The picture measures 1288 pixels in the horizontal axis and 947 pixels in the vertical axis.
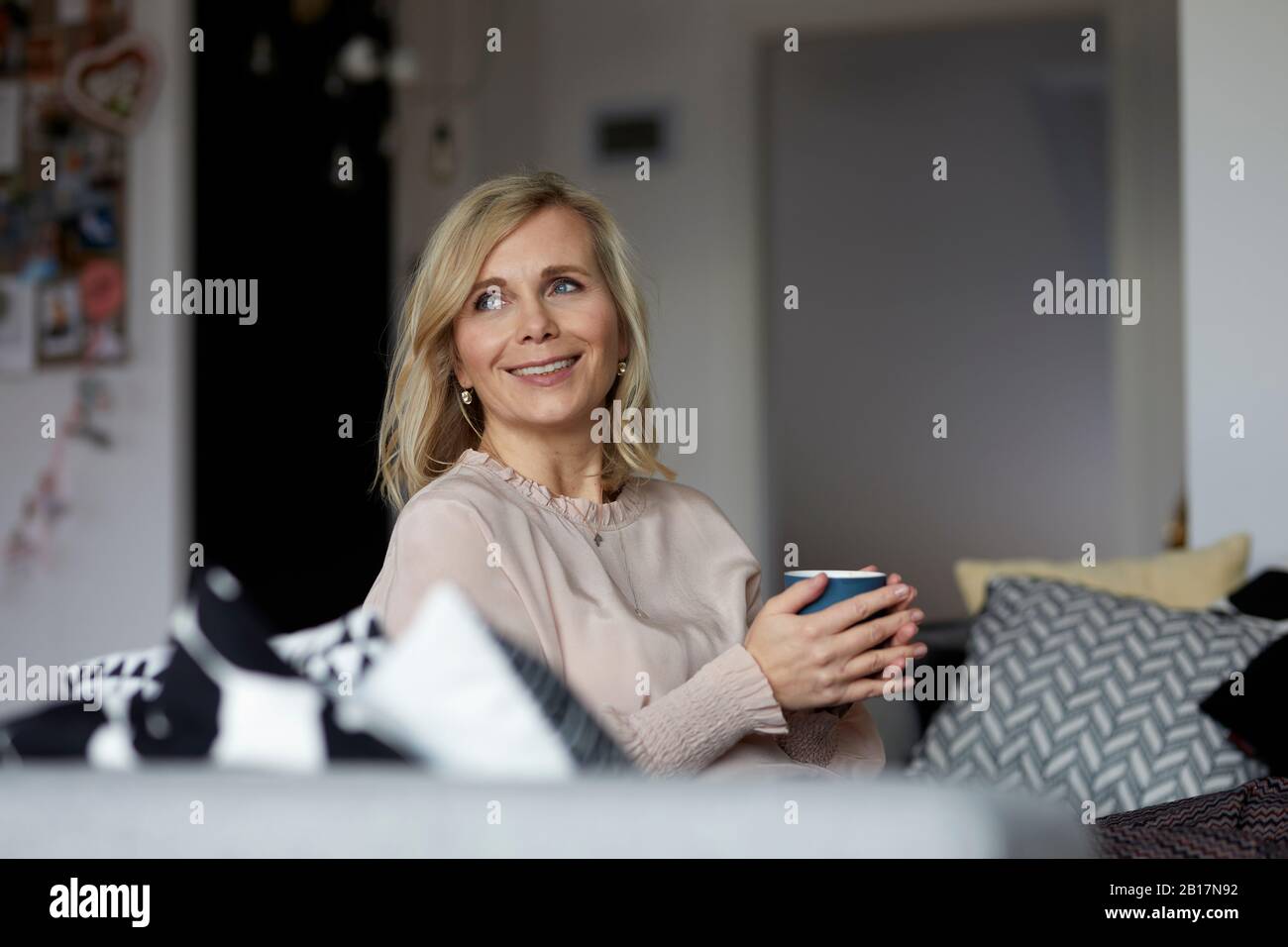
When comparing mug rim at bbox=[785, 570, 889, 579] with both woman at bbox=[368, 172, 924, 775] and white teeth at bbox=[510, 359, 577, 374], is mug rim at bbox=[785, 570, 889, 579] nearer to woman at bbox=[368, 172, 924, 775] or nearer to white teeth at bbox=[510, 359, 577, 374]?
woman at bbox=[368, 172, 924, 775]

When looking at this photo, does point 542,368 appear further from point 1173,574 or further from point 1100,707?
point 1173,574

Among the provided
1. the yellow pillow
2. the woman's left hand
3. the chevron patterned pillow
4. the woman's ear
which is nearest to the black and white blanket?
the woman's left hand

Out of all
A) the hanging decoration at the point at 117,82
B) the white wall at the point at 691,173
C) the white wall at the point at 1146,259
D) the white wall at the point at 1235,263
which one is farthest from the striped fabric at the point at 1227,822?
the white wall at the point at 691,173

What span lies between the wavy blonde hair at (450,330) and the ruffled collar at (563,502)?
0.05 meters

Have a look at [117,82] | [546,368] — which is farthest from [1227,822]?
[117,82]

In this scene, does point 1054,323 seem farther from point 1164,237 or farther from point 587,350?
point 587,350

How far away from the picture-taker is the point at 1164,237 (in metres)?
5.19

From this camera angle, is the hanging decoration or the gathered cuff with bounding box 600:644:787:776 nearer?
the gathered cuff with bounding box 600:644:787:776

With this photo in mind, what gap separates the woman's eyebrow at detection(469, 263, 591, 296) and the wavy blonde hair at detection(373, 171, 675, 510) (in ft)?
0.05

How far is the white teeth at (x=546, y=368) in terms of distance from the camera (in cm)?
153

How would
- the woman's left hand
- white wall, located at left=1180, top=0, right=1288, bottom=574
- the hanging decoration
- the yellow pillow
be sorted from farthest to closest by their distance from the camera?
the hanging decoration < white wall, located at left=1180, top=0, right=1288, bottom=574 < the yellow pillow < the woman's left hand

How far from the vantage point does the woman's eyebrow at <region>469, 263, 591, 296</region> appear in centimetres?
153
